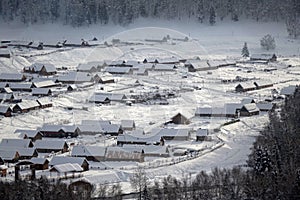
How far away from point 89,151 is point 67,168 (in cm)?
206

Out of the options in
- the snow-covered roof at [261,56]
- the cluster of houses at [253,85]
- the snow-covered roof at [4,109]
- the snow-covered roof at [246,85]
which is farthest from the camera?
the snow-covered roof at [261,56]

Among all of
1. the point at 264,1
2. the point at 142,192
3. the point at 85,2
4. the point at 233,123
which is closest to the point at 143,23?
the point at 85,2

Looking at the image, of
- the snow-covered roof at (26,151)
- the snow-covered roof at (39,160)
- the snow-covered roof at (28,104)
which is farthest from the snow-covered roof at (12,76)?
the snow-covered roof at (39,160)

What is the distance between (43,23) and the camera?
58156mm

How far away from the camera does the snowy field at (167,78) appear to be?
20203 mm

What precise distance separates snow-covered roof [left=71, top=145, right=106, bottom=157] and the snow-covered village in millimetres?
33

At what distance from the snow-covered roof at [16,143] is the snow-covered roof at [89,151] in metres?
1.40

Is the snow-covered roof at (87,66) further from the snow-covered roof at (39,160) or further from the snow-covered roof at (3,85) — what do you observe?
the snow-covered roof at (39,160)

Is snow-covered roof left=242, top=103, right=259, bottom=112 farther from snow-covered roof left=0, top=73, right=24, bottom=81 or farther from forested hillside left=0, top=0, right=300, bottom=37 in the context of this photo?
forested hillside left=0, top=0, right=300, bottom=37

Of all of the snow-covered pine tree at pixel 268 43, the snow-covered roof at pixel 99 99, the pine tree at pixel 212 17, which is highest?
the pine tree at pixel 212 17

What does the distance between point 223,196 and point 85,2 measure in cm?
4711

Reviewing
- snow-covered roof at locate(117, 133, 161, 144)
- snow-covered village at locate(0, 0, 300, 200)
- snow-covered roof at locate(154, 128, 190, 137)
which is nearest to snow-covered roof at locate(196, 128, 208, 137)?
snow-covered village at locate(0, 0, 300, 200)

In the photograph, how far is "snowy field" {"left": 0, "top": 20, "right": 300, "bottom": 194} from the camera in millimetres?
20203

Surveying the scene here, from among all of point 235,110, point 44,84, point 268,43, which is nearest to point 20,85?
point 44,84
